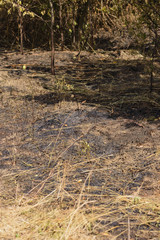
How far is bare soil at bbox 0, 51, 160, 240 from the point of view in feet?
8.00

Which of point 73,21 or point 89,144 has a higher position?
point 73,21

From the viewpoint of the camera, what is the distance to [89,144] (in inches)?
137

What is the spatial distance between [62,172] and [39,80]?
274 centimetres

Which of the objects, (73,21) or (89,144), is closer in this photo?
(89,144)

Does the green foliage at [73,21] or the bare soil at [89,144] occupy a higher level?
the green foliage at [73,21]

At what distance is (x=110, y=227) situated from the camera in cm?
223

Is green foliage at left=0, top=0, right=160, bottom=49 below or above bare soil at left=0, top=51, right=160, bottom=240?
above

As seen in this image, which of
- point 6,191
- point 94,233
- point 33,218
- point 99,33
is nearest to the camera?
point 94,233

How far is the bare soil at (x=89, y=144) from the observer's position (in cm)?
244

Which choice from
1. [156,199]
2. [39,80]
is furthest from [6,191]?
[39,80]

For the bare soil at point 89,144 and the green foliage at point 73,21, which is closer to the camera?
the bare soil at point 89,144

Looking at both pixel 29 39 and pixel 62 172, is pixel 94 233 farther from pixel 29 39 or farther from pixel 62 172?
pixel 29 39

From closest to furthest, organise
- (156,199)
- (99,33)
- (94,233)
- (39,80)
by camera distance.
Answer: (94,233), (156,199), (39,80), (99,33)

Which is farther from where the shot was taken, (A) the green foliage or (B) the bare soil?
(A) the green foliage
